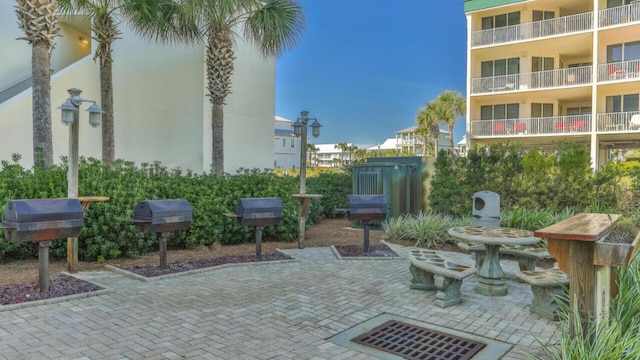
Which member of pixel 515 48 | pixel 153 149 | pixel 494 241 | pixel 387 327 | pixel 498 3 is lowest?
pixel 387 327

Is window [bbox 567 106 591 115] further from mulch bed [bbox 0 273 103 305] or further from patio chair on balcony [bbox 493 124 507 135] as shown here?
mulch bed [bbox 0 273 103 305]

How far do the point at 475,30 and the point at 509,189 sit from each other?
1624cm

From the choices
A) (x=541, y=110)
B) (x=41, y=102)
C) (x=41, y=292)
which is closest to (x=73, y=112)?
(x=41, y=292)

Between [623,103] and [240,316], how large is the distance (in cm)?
2233

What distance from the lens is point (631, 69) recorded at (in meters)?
18.9

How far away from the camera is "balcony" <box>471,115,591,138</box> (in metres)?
20.2

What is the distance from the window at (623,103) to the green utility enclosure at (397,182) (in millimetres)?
14782

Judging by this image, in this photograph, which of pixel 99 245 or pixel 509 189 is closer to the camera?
pixel 99 245

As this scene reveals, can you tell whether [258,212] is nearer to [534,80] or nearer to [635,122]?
[635,122]

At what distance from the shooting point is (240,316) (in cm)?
437

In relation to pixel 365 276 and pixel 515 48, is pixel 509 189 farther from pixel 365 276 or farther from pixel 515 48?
pixel 515 48

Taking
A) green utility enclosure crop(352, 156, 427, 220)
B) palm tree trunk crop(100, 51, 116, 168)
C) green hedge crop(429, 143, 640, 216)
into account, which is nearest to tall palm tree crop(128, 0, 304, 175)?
palm tree trunk crop(100, 51, 116, 168)

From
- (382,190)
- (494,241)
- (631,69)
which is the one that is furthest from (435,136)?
(494,241)

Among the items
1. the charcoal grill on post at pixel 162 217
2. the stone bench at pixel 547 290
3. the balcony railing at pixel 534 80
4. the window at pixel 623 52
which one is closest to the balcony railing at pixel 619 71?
the balcony railing at pixel 534 80
